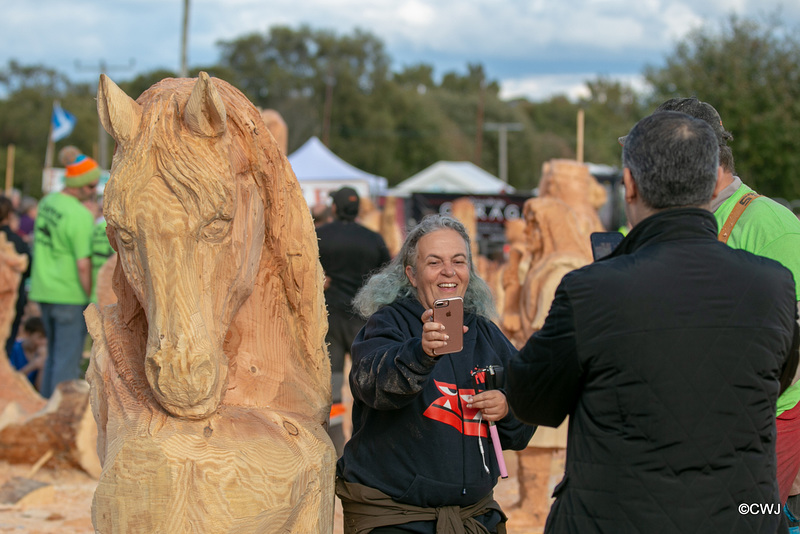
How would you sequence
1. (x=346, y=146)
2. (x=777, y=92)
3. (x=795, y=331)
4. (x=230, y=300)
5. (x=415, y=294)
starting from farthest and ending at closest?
(x=346, y=146)
(x=777, y=92)
(x=415, y=294)
(x=230, y=300)
(x=795, y=331)

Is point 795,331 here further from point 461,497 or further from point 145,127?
point 145,127

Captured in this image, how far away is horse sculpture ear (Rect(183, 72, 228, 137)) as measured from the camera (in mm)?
1899

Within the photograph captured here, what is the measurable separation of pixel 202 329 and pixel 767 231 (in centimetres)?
168

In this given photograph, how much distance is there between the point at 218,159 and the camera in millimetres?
2012

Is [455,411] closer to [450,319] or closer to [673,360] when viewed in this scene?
[450,319]

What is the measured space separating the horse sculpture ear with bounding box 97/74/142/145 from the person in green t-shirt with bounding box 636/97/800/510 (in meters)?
1.45

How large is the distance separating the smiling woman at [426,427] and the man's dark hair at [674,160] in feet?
2.60

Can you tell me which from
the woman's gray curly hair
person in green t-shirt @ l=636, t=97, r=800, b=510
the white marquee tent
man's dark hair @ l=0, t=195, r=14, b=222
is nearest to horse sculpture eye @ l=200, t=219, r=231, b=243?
the woman's gray curly hair

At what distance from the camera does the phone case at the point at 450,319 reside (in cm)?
209

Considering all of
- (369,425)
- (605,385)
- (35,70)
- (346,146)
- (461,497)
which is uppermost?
(35,70)

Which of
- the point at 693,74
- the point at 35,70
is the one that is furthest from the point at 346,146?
the point at 693,74

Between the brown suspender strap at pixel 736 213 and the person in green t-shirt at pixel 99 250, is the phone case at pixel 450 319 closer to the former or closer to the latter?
the brown suspender strap at pixel 736 213

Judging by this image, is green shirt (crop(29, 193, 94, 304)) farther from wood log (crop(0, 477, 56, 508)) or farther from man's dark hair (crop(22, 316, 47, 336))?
man's dark hair (crop(22, 316, 47, 336))

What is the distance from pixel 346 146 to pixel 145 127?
41.9 metres
